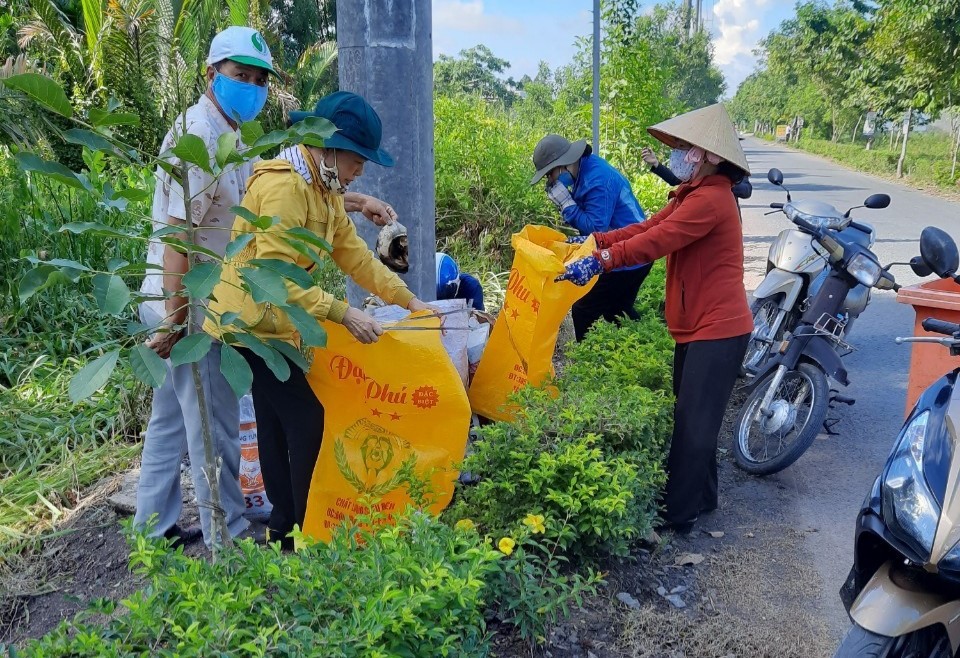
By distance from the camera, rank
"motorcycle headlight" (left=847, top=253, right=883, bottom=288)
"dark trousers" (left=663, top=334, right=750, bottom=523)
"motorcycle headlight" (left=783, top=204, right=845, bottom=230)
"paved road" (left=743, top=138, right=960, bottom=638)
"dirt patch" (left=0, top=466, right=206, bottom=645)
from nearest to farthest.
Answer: "dirt patch" (left=0, top=466, right=206, bottom=645), "dark trousers" (left=663, top=334, right=750, bottom=523), "paved road" (left=743, top=138, right=960, bottom=638), "motorcycle headlight" (left=847, top=253, right=883, bottom=288), "motorcycle headlight" (left=783, top=204, right=845, bottom=230)

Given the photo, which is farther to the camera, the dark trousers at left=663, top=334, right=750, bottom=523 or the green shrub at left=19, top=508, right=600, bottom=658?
the dark trousers at left=663, top=334, right=750, bottom=523

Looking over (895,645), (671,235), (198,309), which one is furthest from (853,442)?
(198,309)

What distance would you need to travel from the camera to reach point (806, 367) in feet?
Answer: 14.0

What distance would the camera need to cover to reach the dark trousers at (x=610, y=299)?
4879 mm

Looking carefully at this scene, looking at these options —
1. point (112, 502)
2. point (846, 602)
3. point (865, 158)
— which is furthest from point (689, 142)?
point (865, 158)

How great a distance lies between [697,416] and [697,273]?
23.9 inches

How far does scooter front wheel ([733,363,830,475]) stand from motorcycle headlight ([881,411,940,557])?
69.6 inches

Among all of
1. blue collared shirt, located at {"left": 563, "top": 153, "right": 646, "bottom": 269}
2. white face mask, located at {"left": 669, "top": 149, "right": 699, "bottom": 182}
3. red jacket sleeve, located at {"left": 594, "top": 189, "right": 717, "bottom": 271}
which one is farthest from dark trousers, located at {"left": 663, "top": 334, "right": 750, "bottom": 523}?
blue collared shirt, located at {"left": 563, "top": 153, "right": 646, "bottom": 269}

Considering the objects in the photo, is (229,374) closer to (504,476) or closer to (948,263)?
(504,476)

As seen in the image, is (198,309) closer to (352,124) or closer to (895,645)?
(352,124)

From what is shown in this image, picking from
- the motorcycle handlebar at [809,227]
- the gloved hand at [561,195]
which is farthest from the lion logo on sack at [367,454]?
the motorcycle handlebar at [809,227]

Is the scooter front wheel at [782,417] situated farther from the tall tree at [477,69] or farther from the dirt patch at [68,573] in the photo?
the tall tree at [477,69]

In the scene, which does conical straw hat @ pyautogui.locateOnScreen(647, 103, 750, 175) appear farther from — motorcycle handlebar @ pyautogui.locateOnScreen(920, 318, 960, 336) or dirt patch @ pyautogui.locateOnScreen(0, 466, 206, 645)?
dirt patch @ pyautogui.locateOnScreen(0, 466, 206, 645)

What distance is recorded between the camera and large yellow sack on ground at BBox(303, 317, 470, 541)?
2777 mm
